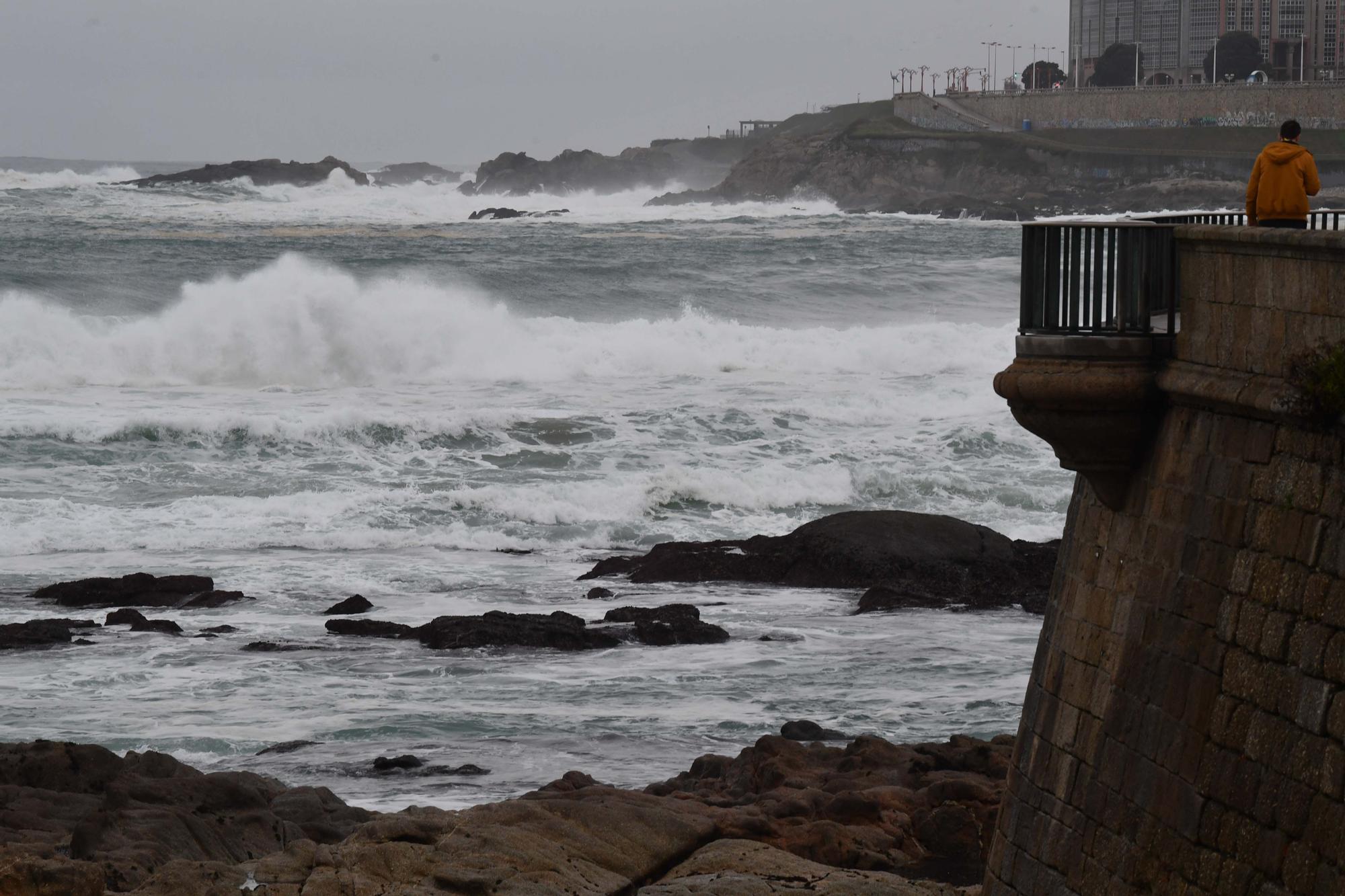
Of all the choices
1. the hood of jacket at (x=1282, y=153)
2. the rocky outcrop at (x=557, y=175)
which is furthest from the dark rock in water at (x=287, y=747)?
the rocky outcrop at (x=557, y=175)

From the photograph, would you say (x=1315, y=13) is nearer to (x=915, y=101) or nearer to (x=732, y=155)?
(x=915, y=101)

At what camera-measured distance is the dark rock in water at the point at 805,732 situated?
1120 cm

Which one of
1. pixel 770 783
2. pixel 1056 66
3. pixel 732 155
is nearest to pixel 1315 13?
pixel 1056 66

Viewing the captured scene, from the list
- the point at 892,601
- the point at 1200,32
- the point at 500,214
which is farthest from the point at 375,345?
the point at 1200,32

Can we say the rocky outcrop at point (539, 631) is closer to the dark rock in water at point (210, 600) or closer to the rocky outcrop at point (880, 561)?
the dark rock in water at point (210, 600)

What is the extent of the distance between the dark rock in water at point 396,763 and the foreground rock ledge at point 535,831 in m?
1.10

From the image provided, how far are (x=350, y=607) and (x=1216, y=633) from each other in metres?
10.3

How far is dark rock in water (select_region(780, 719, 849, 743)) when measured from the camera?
36.8 ft

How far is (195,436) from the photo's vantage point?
2453 cm

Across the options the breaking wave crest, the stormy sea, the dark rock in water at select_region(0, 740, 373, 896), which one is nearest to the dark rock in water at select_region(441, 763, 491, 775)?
the stormy sea

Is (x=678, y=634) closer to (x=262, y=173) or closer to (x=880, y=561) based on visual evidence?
(x=880, y=561)

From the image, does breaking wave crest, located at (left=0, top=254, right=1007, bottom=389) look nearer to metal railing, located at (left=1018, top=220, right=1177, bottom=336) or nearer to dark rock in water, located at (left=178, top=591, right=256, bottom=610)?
dark rock in water, located at (left=178, top=591, right=256, bottom=610)

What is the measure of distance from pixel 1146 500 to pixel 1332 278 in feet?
3.93

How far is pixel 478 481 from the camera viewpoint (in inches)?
872
